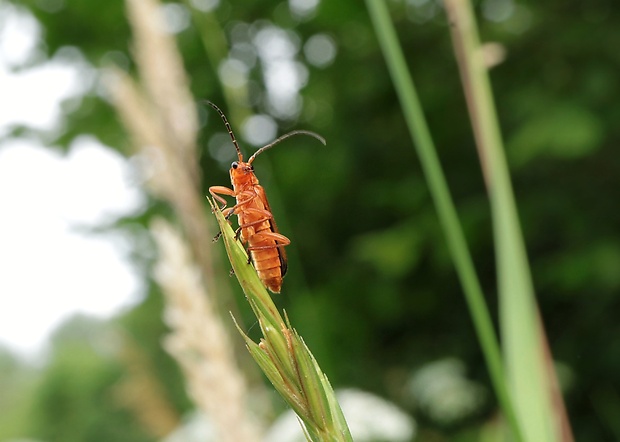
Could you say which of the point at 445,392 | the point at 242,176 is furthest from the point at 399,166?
the point at 242,176

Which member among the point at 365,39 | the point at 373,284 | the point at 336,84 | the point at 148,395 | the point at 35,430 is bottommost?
the point at 35,430

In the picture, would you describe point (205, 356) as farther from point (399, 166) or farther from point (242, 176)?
point (399, 166)

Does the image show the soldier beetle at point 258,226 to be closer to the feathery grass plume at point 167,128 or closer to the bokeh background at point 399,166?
the feathery grass plume at point 167,128

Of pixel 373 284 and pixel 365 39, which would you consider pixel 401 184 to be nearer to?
pixel 373 284

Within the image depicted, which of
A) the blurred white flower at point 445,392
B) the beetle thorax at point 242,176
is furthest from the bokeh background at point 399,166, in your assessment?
the beetle thorax at point 242,176

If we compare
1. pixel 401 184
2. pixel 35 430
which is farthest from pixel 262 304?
pixel 35 430
